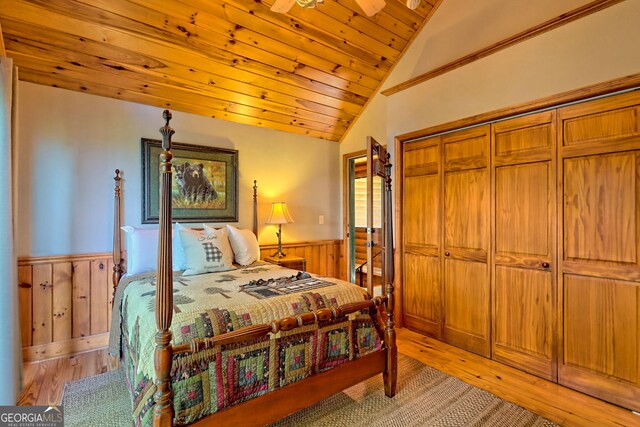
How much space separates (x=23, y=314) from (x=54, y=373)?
22.2 inches

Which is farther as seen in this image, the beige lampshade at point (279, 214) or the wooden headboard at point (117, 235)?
the beige lampshade at point (279, 214)

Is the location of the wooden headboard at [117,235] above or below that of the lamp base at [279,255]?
above

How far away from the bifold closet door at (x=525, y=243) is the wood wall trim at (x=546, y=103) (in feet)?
0.23

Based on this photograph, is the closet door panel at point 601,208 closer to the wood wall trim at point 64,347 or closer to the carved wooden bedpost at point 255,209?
the carved wooden bedpost at point 255,209

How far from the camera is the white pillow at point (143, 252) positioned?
2.58 meters

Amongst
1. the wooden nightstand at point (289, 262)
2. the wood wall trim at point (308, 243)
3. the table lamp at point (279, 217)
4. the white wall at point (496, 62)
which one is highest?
the white wall at point (496, 62)

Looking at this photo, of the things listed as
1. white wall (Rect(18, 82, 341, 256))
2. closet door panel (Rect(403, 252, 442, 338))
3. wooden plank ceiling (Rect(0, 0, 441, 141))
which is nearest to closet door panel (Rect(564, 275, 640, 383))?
closet door panel (Rect(403, 252, 442, 338))

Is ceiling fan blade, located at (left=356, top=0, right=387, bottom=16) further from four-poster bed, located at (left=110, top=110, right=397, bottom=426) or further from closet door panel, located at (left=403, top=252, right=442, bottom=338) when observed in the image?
closet door panel, located at (left=403, top=252, right=442, bottom=338)

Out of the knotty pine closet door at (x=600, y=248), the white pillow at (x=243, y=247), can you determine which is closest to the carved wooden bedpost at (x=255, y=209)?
the white pillow at (x=243, y=247)

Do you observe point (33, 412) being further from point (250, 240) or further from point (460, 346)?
point (460, 346)

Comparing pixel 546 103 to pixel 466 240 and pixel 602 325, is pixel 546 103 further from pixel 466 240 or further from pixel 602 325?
pixel 602 325

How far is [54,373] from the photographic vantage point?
235 centimetres

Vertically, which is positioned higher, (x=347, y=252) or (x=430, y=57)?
(x=430, y=57)

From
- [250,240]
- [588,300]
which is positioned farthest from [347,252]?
[588,300]
